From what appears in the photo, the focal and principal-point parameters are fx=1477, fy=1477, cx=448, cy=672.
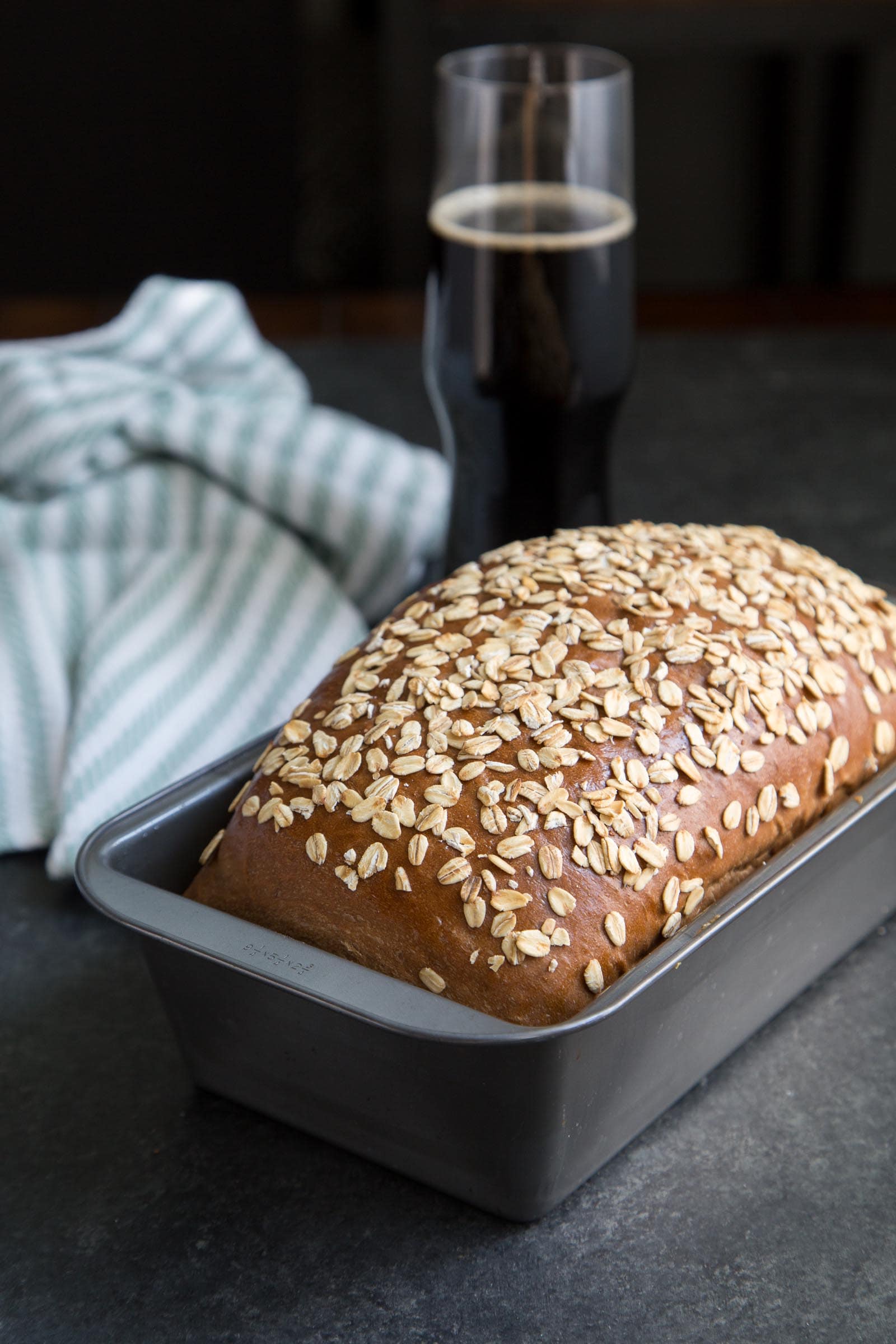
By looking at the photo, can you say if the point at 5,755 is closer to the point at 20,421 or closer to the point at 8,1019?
the point at 8,1019

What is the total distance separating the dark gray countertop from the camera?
556 mm

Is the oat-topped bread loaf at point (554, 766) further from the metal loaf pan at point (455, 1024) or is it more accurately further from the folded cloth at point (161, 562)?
the folded cloth at point (161, 562)

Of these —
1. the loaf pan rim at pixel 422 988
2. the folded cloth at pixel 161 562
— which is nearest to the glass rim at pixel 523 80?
the folded cloth at pixel 161 562

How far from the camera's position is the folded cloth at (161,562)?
858 millimetres

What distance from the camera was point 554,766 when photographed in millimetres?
614

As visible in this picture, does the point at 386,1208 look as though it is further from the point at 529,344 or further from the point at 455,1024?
the point at 529,344

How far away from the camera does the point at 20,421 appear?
102cm

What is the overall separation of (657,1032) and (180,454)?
1.91 ft

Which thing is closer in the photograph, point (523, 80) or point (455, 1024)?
point (455, 1024)

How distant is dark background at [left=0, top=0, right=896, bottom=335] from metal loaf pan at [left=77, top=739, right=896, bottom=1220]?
5.88 feet

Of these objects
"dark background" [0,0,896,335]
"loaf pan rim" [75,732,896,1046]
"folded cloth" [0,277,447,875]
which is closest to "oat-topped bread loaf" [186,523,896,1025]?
"loaf pan rim" [75,732,896,1046]

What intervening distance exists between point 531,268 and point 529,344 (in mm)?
46

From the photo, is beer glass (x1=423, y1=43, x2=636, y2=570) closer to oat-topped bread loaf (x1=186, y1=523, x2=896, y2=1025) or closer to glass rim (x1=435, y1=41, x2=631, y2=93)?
glass rim (x1=435, y1=41, x2=631, y2=93)

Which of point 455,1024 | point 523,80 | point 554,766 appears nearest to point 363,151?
point 523,80
